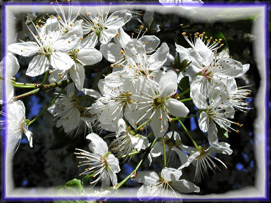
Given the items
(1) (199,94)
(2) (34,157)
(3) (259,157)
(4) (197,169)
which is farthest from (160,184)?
(2) (34,157)

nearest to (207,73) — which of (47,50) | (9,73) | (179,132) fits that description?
(179,132)

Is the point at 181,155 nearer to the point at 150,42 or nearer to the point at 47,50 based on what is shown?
the point at 150,42

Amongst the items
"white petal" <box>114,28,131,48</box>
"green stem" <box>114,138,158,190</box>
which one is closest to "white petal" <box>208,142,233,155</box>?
"green stem" <box>114,138,158,190</box>

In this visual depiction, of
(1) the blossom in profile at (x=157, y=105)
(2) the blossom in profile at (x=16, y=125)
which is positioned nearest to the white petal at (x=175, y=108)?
(1) the blossom in profile at (x=157, y=105)

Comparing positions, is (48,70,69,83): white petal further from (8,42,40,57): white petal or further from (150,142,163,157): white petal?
(150,142,163,157): white petal

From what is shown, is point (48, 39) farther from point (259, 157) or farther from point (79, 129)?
point (259, 157)

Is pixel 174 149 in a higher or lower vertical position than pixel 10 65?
lower
